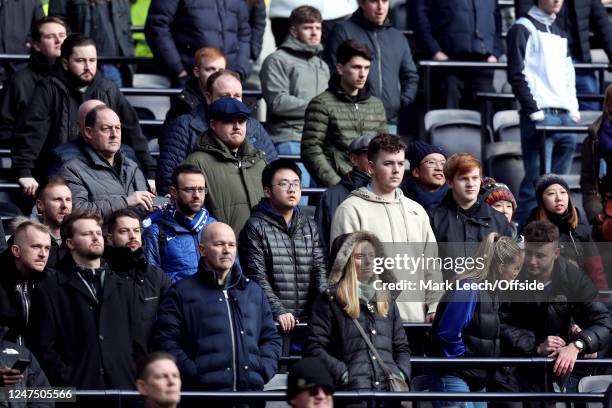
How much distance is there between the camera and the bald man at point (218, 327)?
10039mm

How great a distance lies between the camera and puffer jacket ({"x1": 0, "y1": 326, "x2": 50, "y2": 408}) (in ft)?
31.4

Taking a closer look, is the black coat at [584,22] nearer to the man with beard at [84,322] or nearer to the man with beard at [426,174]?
the man with beard at [426,174]

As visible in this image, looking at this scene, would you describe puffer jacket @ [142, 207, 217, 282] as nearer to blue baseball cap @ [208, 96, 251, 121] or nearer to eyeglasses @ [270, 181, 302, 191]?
eyeglasses @ [270, 181, 302, 191]

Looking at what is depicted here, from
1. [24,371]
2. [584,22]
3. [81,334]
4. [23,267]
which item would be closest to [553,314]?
[81,334]

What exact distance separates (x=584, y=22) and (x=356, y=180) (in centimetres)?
484

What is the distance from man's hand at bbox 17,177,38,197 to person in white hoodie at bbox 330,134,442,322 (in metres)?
2.08

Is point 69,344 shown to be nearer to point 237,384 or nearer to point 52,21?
point 237,384

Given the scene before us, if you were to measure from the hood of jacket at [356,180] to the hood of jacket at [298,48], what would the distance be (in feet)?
7.59

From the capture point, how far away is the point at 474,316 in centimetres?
1077

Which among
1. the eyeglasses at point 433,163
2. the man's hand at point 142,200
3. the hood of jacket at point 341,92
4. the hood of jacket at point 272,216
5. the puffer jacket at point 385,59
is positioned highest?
the puffer jacket at point 385,59

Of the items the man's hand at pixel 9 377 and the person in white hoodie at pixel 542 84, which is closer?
the man's hand at pixel 9 377

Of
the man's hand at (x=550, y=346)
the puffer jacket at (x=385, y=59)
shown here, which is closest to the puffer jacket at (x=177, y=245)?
the man's hand at (x=550, y=346)

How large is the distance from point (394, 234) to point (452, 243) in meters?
0.45

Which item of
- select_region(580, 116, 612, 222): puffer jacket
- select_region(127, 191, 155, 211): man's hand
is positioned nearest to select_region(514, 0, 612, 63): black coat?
select_region(580, 116, 612, 222): puffer jacket
